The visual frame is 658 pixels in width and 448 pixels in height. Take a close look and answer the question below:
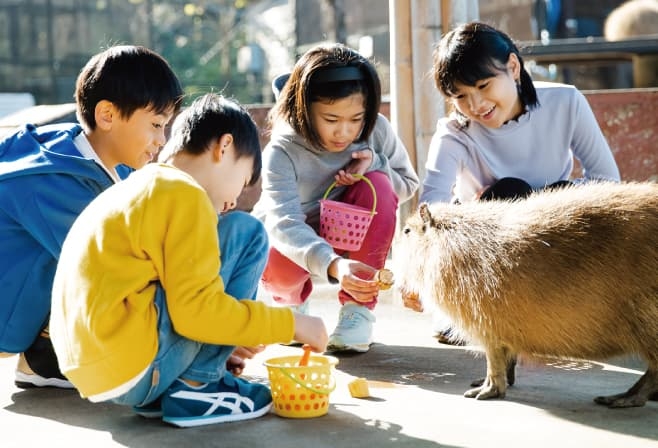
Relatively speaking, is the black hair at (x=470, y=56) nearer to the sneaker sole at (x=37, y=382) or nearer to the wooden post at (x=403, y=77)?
the wooden post at (x=403, y=77)

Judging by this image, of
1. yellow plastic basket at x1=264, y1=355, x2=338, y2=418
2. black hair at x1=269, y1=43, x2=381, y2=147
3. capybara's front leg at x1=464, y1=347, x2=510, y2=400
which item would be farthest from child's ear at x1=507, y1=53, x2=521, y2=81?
yellow plastic basket at x1=264, y1=355, x2=338, y2=418

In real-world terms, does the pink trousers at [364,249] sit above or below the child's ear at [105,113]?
below

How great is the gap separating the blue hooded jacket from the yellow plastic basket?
2.43 feet

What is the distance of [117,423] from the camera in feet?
7.85

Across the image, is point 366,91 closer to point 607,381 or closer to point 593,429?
point 607,381

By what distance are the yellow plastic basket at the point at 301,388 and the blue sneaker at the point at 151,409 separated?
0.94ft

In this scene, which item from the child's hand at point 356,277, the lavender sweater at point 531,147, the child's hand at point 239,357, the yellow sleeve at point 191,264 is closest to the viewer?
the yellow sleeve at point 191,264

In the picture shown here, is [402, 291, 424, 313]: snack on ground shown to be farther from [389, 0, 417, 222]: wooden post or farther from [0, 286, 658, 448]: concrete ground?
→ [389, 0, 417, 222]: wooden post

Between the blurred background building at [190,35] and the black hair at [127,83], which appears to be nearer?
the black hair at [127,83]

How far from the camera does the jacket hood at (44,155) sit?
2.71 m

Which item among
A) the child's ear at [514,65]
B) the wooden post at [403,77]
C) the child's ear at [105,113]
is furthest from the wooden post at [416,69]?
the child's ear at [105,113]

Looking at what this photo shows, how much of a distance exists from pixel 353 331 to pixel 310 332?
930mm

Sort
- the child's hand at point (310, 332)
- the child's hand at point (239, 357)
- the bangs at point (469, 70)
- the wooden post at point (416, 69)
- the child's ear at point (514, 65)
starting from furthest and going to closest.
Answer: the wooden post at point (416, 69) < the child's ear at point (514, 65) < the bangs at point (469, 70) < the child's hand at point (239, 357) < the child's hand at point (310, 332)

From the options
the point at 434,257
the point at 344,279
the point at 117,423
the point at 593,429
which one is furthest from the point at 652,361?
the point at 117,423
